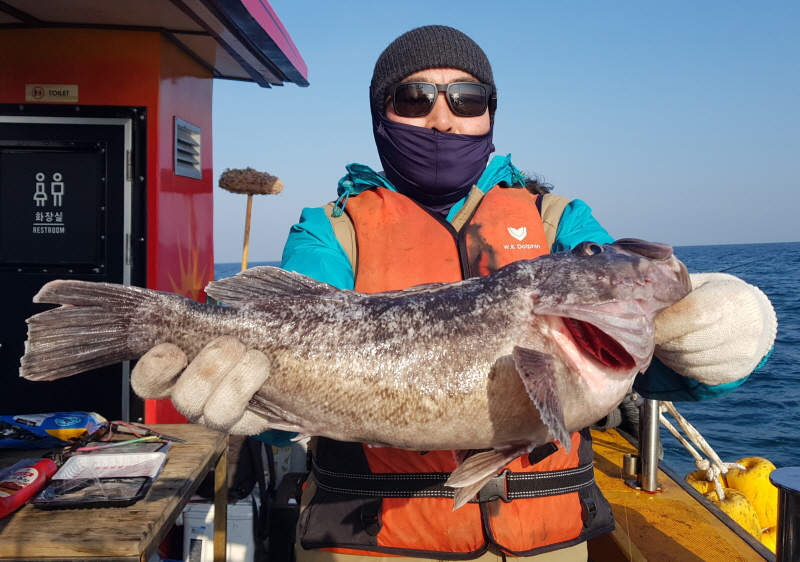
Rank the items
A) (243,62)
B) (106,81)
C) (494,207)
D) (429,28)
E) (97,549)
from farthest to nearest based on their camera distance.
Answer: (243,62)
(106,81)
(429,28)
(494,207)
(97,549)

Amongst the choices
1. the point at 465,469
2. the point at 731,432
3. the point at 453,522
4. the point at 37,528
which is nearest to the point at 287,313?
the point at 465,469

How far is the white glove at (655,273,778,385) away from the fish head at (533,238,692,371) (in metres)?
0.08

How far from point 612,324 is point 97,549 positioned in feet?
7.40

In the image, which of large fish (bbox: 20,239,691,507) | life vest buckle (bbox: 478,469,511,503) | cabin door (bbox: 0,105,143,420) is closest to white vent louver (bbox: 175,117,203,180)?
cabin door (bbox: 0,105,143,420)

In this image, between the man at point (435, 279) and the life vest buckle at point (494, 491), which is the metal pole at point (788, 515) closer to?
the man at point (435, 279)

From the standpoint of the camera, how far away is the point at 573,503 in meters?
2.67

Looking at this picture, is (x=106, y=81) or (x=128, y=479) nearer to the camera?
(x=128, y=479)

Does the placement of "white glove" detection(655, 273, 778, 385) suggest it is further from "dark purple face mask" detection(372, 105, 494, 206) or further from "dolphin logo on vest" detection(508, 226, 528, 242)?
"dark purple face mask" detection(372, 105, 494, 206)

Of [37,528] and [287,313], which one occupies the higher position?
[287,313]

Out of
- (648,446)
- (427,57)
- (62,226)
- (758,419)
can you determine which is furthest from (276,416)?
(758,419)

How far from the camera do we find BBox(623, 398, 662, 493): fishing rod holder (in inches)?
173

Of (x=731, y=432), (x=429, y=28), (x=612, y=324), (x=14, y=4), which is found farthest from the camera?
(x=731, y=432)

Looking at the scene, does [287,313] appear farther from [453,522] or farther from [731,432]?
[731,432]

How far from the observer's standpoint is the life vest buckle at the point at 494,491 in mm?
2561
